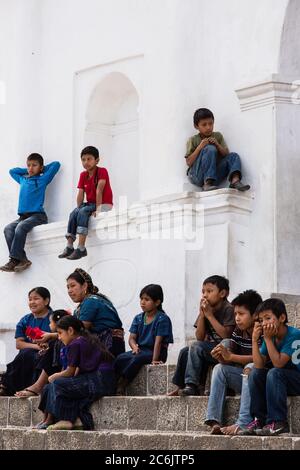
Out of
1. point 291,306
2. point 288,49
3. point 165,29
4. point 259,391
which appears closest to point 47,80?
point 165,29

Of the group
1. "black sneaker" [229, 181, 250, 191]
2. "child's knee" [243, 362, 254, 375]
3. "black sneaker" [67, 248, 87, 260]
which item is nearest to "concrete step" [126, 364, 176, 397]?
"child's knee" [243, 362, 254, 375]

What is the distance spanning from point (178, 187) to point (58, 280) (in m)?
2.24

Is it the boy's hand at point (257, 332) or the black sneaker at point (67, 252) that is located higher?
the black sneaker at point (67, 252)

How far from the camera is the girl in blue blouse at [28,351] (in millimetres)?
15352

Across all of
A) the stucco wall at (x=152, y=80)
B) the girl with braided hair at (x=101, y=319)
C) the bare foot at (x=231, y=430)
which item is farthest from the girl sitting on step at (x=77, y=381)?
→ the stucco wall at (x=152, y=80)

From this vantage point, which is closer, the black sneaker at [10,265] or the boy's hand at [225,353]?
the boy's hand at [225,353]

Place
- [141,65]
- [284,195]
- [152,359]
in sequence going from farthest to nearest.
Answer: [141,65], [284,195], [152,359]

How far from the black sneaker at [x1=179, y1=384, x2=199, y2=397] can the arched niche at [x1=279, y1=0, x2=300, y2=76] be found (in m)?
4.29

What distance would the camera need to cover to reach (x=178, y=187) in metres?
16.6

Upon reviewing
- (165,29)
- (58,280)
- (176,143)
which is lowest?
(58,280)

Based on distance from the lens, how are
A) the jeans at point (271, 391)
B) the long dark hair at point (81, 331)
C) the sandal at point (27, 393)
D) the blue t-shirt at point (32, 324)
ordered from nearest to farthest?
the jeans at point (271, 391) → the long dark hair at point (81, 331) → the sandal at point (27, 393) → the blue t-shirt at point (32, 324)

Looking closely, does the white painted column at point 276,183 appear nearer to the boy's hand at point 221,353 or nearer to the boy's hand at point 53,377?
the boy's hand at point 53,377

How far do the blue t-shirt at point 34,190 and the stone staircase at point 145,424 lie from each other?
3.61 metres

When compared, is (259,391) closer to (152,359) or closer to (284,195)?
→ (152,359)
